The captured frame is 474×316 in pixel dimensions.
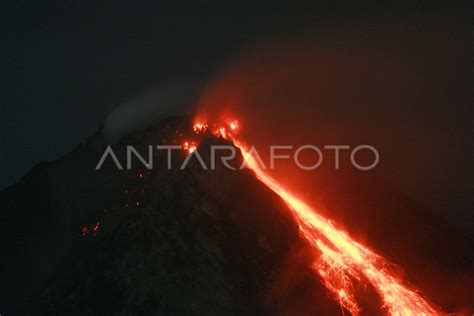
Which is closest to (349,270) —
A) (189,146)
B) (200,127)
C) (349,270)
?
(349,270)

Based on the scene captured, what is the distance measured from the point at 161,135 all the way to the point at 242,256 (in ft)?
62.6

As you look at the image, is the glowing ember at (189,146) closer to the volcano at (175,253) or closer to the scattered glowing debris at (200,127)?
the volcano at (175,253)

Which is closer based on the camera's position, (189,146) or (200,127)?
(189,146)

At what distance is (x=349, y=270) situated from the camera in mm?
36469

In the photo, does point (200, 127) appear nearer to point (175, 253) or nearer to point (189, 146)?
point (189, 146)

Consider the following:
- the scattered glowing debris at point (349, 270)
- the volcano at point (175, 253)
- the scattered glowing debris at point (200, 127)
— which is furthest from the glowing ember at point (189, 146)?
the scattered glowing debris at point (349, 270)

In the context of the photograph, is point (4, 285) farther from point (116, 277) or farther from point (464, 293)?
point (464, 293)

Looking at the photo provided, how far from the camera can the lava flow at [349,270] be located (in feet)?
112

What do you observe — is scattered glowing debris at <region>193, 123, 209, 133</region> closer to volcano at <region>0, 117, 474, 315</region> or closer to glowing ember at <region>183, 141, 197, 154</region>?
volcano at <region>0, 117, 474, 315</region>

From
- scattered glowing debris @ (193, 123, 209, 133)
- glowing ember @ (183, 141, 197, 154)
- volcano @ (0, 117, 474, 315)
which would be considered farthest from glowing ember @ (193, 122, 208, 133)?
glowing ember @ (183, 141, 197, 154)

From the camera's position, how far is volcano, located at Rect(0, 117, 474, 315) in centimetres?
3083

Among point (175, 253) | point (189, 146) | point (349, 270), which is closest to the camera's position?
point (175, 253)

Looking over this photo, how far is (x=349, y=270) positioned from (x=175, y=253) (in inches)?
463

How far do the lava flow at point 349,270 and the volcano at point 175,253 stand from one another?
2.45 feet
